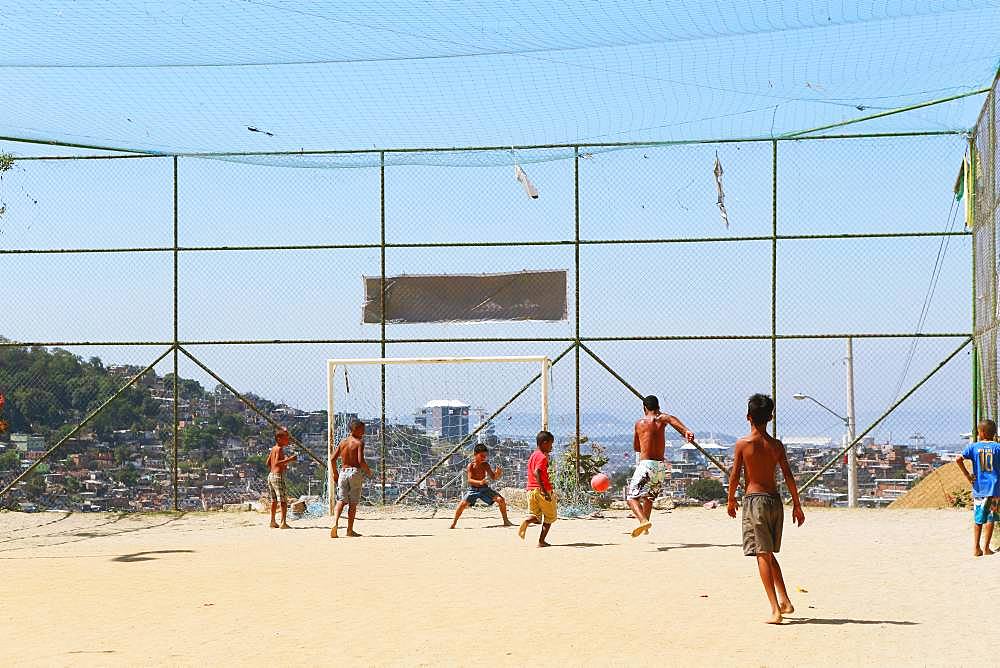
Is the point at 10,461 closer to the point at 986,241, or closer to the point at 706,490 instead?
the point at 706,490

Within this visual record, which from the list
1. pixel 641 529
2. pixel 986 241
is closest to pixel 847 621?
pixel 641 529

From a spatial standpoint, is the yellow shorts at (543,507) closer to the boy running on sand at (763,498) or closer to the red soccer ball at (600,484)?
the red soccer ball at (600,484)

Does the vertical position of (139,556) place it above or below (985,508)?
below

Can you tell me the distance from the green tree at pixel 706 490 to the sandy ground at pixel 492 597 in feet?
6.49

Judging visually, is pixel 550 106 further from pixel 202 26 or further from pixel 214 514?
pixel 214 514

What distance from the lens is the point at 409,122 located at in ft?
49.8

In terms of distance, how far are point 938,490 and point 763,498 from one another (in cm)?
1031

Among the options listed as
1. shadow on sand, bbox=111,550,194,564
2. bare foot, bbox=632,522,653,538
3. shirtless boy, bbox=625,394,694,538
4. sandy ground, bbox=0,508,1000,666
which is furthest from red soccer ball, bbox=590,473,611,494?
shadow on sand, bbox=111,550,194,564

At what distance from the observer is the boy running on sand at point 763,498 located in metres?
8.27

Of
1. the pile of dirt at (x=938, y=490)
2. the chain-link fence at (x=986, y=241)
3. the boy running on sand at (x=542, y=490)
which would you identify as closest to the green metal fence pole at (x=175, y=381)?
the boy running on sand at (x=542, y=490)

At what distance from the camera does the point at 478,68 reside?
1274 centimetres

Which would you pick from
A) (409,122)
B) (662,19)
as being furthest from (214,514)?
(662,19)

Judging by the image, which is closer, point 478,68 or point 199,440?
point 478,68

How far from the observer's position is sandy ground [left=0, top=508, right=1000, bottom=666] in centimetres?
752
